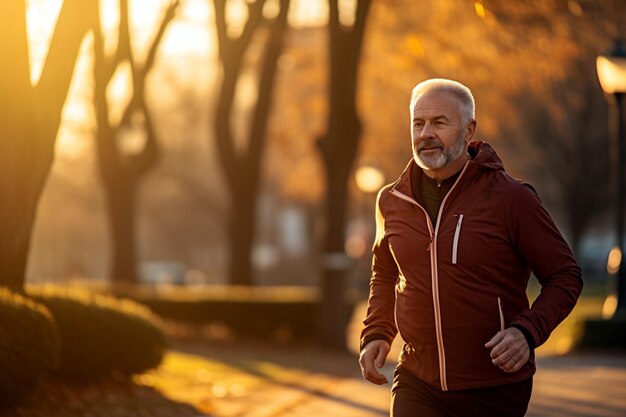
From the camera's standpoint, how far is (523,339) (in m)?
4.95

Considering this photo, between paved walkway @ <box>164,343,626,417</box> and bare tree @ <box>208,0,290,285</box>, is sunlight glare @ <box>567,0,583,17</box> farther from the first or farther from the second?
bare tree @ <box>208,0,290,285</box>

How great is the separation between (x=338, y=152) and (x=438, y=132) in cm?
1558

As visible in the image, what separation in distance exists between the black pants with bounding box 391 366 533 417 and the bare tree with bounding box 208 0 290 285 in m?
18.8

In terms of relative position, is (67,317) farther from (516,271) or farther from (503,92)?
(503,92)

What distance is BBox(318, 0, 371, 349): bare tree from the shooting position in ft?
67.1

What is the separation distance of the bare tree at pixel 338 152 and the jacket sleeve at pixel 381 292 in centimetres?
1476

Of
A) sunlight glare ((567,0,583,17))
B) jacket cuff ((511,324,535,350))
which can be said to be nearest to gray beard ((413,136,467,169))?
jacket cuff ((511,324,535,350))

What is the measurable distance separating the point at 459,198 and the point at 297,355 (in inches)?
631

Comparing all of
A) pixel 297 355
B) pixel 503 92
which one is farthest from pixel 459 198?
pixel 503 92

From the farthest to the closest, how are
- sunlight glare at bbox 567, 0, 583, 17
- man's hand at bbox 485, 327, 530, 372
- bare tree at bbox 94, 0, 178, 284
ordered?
1. bare tree at bbox 94, 0, 178, 284
2. sunlight glare at bbox 567, 0, 583, 17
3. man's hand at bbox 485, 327, 530, 372

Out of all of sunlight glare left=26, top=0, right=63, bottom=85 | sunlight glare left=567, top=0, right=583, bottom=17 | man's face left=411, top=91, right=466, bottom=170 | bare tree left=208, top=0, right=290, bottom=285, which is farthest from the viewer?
bare tree left=208, top=0, right=290, bottom=285

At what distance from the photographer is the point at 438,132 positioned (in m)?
5.21

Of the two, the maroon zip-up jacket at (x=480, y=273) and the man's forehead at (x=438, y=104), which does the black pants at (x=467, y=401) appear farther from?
the man's forehead at (x=438, y=104)

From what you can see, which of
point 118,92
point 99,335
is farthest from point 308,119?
point 99,335
